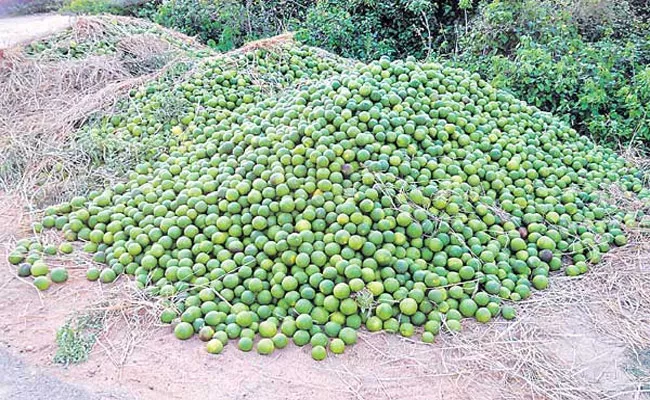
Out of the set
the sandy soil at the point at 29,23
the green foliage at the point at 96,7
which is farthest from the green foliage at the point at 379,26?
the sandy soil at the point at 29,23

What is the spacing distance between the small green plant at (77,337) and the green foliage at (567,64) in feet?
12.4

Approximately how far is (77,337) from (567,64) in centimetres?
448

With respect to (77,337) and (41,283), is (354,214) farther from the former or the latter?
(41,283)

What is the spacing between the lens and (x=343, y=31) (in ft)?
21.9

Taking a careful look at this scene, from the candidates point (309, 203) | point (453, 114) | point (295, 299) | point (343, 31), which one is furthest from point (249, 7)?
point (295, 299)

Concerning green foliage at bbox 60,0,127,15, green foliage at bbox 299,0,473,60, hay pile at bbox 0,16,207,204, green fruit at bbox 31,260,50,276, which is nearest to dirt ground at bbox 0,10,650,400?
green fruit at bbox 31,260,50,276

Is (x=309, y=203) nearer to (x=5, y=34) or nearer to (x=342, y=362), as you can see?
(x=342, y=362)

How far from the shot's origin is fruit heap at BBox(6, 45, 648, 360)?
2742 millimetres

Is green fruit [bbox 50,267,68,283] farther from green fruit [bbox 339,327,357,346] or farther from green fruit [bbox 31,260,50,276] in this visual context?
green fruit [bbox 339,327,357,346]

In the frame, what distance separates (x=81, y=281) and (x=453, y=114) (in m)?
2.53

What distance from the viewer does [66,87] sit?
17.3ft

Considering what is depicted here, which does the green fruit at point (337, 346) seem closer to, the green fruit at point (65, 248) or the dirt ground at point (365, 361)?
the dirt ground at point (365, 361)

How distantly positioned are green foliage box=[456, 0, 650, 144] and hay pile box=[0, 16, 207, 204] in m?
3.08

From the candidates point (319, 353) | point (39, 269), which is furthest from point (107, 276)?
point (319, 353)
